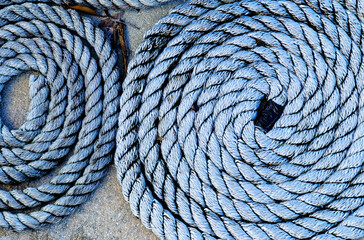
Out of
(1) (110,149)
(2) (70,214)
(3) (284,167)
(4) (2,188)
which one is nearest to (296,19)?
(3) (284,167)

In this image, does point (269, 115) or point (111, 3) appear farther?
point (111, 3)

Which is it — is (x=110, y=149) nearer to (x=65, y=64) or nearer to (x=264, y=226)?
(x=65, y=64)

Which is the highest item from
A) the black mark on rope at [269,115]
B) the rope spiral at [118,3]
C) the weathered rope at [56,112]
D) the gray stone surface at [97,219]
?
the rope spiral at [118,3]

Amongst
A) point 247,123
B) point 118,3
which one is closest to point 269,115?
point 247,123

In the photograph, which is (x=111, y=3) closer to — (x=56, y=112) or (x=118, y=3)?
(x=118, y=3)

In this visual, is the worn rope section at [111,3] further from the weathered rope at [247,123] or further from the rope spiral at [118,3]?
the weathered rope at [247,123]

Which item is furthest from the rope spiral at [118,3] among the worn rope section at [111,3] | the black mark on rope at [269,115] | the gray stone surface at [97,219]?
the black mark on rope at [269,115]

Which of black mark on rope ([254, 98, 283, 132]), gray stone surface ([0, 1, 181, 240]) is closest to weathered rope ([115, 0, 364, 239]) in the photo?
black mark on rope ([254, 98, 283, 132])
